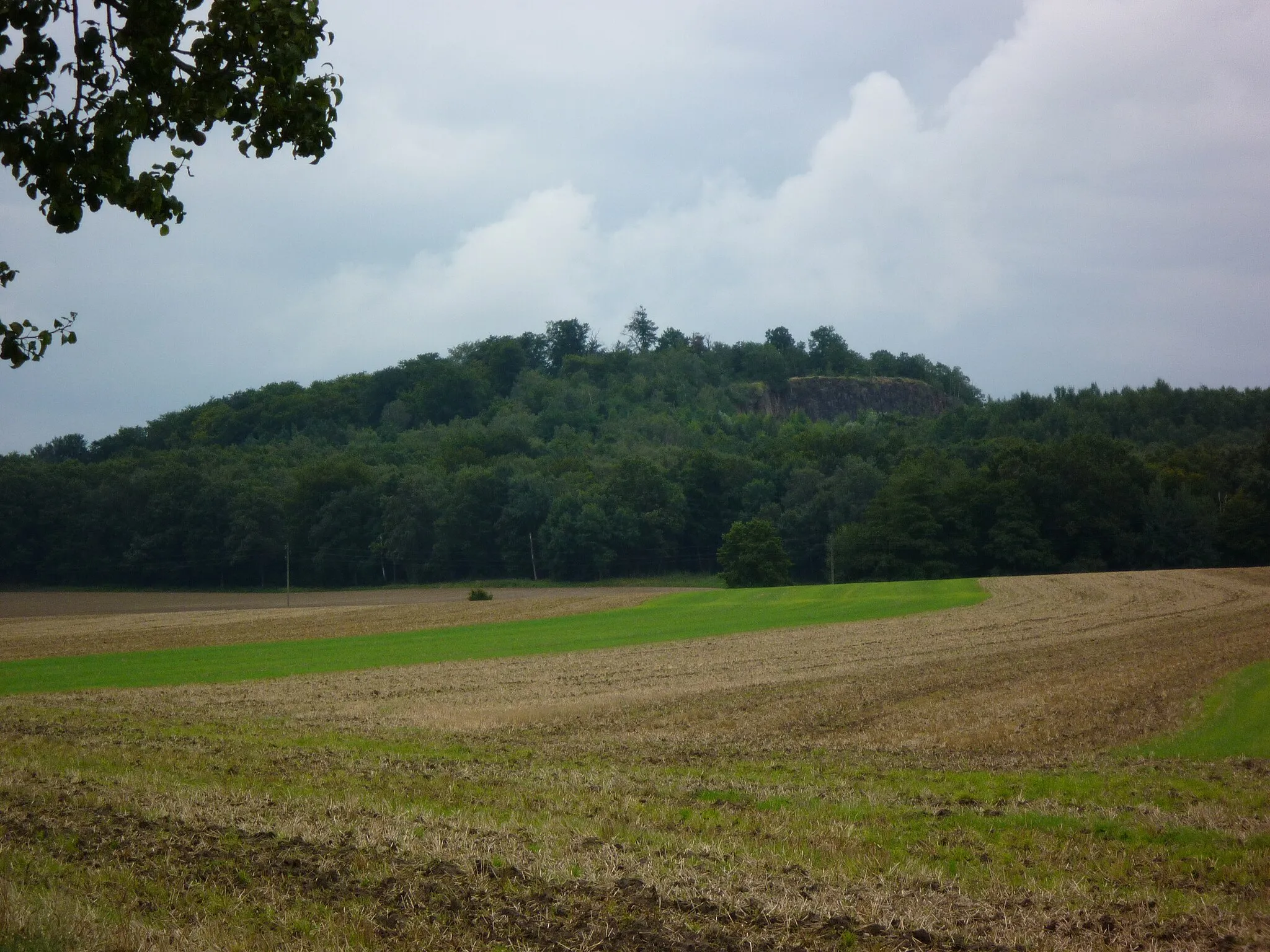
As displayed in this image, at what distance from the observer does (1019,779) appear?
43.0 ft

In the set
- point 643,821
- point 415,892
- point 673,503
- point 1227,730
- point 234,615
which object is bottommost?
point 234,615

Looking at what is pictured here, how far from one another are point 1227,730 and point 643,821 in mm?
11502

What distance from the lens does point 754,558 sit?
91.2 metres

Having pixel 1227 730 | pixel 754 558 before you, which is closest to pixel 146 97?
pixel 1227 730

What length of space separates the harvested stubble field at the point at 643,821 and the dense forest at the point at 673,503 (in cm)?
7411

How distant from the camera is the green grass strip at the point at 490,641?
3219cm

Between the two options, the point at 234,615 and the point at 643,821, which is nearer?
the point at 643,821

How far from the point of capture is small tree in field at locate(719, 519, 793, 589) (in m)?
91.1

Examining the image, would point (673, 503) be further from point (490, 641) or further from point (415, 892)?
point (415, 892)

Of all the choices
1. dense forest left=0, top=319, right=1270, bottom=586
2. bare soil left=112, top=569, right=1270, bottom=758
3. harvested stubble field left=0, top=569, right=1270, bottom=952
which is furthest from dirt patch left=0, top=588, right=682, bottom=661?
harvested stubble field left=0, top=569, right=1270, bottom=952

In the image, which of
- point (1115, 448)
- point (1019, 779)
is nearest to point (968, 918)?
point (1019, 779)

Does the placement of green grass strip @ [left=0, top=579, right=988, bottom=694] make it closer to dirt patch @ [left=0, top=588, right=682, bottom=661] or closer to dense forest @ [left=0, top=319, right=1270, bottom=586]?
dirt patch @ [left=0, top=588, right=682, bottom=661]

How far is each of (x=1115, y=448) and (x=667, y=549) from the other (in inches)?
1785

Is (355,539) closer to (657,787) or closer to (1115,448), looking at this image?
(1115,448)
